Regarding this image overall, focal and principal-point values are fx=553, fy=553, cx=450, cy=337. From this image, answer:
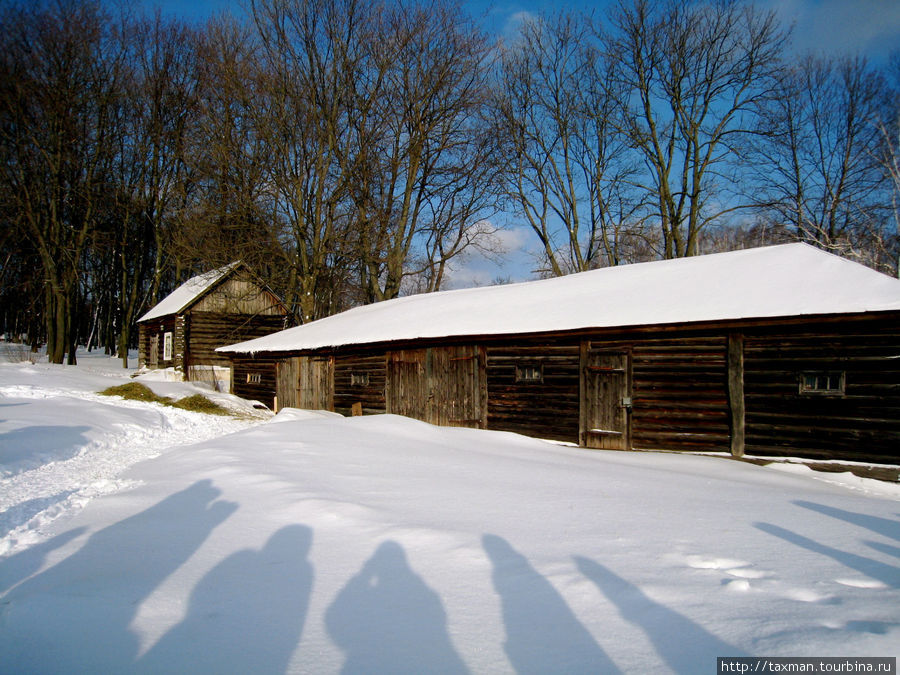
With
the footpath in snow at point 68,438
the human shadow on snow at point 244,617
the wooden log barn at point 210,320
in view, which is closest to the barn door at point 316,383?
the footpath in snow at point 68,438

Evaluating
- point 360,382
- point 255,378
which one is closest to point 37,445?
point 360,382

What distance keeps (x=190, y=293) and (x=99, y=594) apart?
27.9 m

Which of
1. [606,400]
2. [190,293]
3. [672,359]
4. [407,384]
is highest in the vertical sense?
[190,293]

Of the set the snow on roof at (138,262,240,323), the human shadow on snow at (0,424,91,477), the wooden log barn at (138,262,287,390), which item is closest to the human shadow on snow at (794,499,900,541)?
the human shadow on snow at (0,424,91,477)

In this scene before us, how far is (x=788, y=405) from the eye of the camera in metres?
10.1

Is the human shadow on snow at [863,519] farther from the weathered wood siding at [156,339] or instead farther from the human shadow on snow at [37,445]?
the weathered wood siding at [156,339]

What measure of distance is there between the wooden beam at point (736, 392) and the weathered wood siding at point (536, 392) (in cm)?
307

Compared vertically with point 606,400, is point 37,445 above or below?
below

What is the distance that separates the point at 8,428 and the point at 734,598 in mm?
11572

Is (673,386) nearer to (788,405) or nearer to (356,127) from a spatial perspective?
(788,405)

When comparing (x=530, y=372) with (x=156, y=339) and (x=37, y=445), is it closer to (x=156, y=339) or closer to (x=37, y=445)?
(x=37, y=445)

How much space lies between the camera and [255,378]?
21.6 metres

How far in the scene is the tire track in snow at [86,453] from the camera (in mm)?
5706

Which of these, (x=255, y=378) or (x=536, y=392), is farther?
(x=255, y=378)
